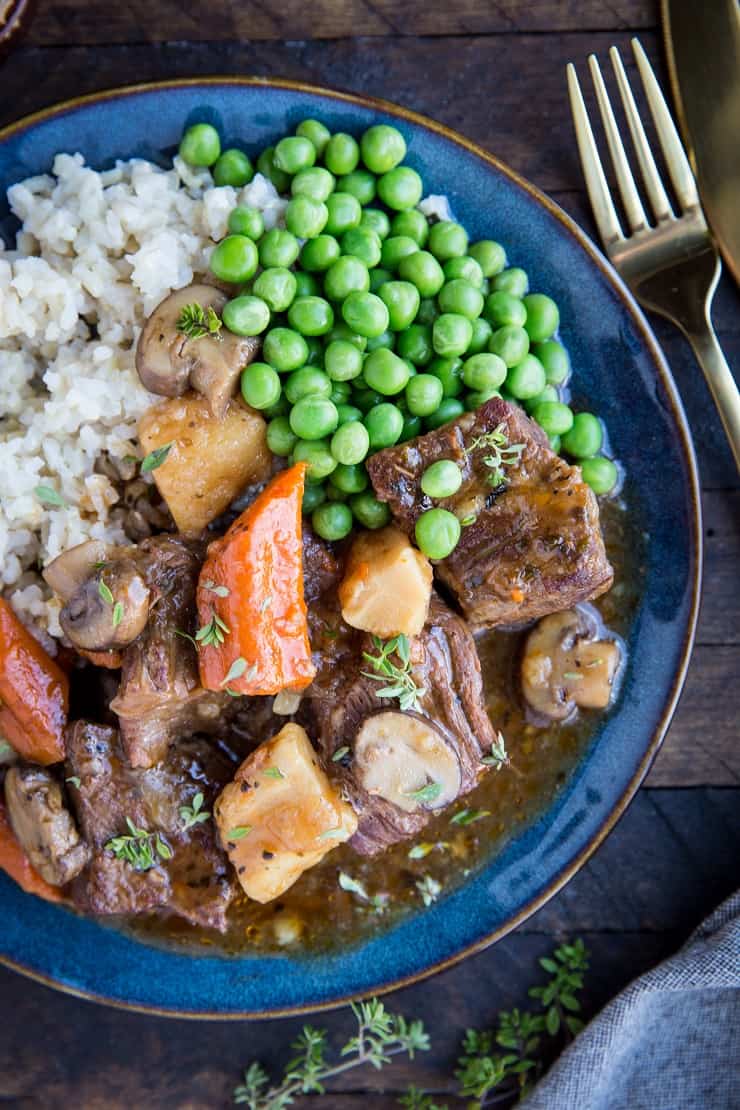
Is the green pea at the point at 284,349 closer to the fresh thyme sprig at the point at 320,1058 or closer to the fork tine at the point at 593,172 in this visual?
the fork tine at the point at 593,172

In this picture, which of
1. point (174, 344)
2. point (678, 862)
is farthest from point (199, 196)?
point (678, 862)

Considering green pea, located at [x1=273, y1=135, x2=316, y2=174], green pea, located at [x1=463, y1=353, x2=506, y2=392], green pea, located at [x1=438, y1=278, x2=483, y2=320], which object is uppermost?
green pea, located at [x1=273, y1=135, x2=316, y2=174]

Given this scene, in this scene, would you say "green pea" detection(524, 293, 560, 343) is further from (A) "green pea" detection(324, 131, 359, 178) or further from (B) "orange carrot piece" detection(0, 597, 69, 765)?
(B) "orange carrot piece" detection(0, 597, 69, 765)

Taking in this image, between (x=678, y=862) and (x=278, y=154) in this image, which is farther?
(x=678, y=862)

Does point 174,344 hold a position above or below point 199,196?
below

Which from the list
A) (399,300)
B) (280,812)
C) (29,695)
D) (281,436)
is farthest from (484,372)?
(29,695)

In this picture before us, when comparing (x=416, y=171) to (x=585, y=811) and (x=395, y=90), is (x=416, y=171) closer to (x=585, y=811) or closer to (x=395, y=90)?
(x=395, y=90)

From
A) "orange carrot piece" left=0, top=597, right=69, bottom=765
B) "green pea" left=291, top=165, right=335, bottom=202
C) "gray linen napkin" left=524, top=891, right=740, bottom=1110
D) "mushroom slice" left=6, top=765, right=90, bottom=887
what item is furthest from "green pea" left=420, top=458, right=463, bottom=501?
"gray linen napkin" left=524, top=891, right=740, bottom=1110
